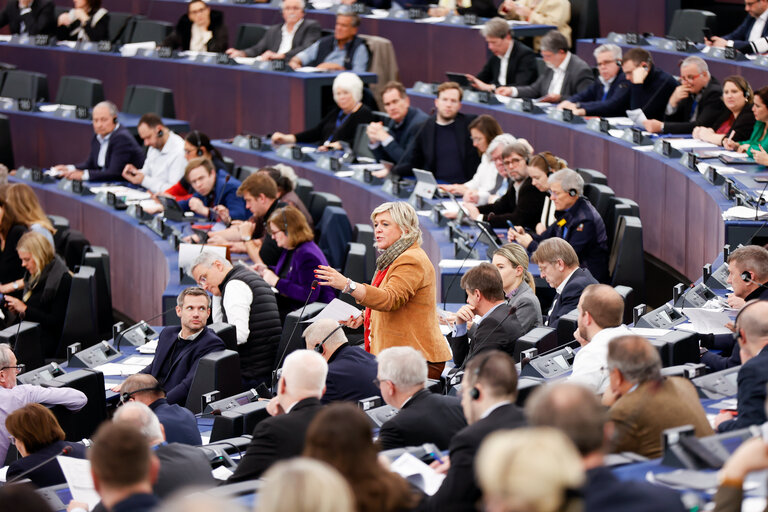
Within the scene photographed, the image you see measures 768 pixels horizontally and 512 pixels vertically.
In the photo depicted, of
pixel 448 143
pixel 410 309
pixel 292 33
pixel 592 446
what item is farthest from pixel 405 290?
pixel 292 33

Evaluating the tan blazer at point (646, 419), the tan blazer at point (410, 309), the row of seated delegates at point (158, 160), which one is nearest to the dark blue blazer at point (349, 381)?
the tan blazer at point (410, 309)

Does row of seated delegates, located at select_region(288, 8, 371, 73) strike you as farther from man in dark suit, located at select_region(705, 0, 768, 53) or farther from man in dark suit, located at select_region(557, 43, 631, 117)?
man in dark suit, located at select_region(705, 0, 768, 53)

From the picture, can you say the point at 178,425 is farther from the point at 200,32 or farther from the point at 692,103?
the point at 200,32

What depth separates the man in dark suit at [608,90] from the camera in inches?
326

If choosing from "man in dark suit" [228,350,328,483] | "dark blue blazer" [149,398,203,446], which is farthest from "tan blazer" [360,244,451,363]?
"man in dark suit" [228,350,328,483]

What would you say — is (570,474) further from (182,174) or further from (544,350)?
(182,174)

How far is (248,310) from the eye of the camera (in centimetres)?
571

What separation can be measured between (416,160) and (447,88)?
0.50 metres

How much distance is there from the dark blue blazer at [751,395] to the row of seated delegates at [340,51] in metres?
6.61

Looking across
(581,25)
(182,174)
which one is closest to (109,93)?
(182,174)

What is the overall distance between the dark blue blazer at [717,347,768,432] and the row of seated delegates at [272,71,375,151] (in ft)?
18.1

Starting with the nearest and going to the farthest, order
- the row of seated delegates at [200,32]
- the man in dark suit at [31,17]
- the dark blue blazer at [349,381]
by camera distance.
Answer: the dark blue blazer at [349,381] → the row of seated delegates at [200,32] → the man in dark suit at [31,17]

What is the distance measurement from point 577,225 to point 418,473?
3001 millimetres

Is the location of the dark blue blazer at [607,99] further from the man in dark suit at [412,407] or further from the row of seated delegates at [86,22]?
the row of seated delegates at [86,22]
